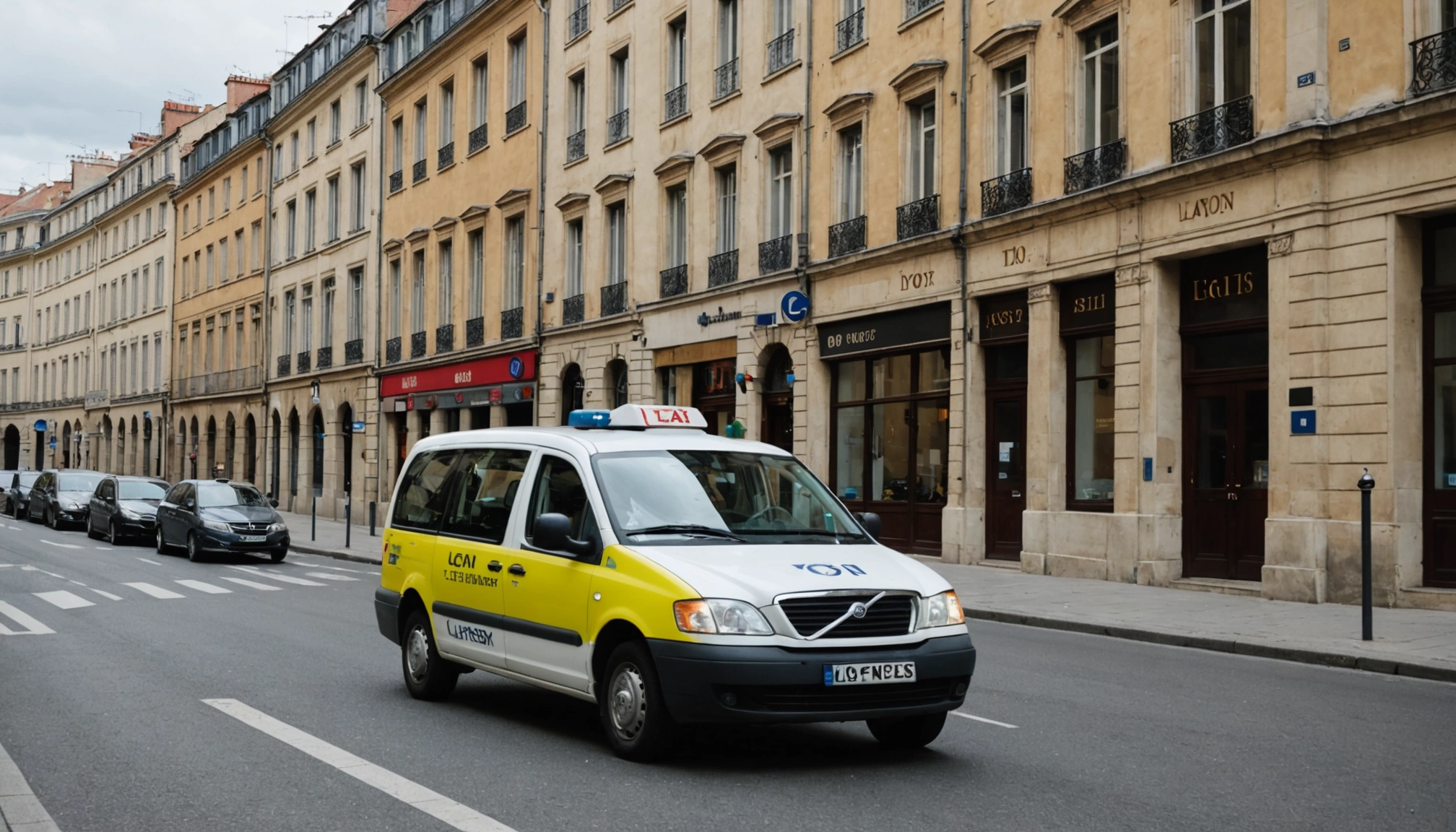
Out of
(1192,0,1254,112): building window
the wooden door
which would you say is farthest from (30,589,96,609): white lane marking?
(1192,0,1254,112): building window

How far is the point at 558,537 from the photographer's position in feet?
25.3

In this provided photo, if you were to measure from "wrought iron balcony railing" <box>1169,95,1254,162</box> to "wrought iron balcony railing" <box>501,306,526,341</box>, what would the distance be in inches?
823

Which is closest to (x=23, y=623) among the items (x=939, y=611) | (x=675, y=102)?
(x=939, y=611)

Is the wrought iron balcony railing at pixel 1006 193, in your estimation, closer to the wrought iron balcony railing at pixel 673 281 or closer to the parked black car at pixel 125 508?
the wrought iron balcony railing at pixel 673 281

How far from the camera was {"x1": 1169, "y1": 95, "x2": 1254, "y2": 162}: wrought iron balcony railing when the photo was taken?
18.0m

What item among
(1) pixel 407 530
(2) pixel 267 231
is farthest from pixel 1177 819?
(2) pixel 267 231

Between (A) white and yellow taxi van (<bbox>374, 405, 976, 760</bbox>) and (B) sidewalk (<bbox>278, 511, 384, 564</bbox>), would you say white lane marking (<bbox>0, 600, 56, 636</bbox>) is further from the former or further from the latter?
(B) sidewalk (<bbox>278, 511, 384, 564</bbox>)

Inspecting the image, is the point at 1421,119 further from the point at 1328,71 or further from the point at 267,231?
the point at 267,231

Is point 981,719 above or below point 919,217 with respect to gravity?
below

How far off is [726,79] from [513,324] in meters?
10.4

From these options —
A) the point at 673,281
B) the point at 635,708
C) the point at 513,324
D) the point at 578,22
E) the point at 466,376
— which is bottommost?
the point at 635,708

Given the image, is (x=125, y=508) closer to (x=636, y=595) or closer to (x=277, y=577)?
(x=277, y=577)

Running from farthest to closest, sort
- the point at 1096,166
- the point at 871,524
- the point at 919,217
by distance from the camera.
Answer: the point at 919,217
the point at 1096,166
the point at 871,524

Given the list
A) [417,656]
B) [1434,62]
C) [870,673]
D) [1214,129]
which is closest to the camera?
[870,673]
